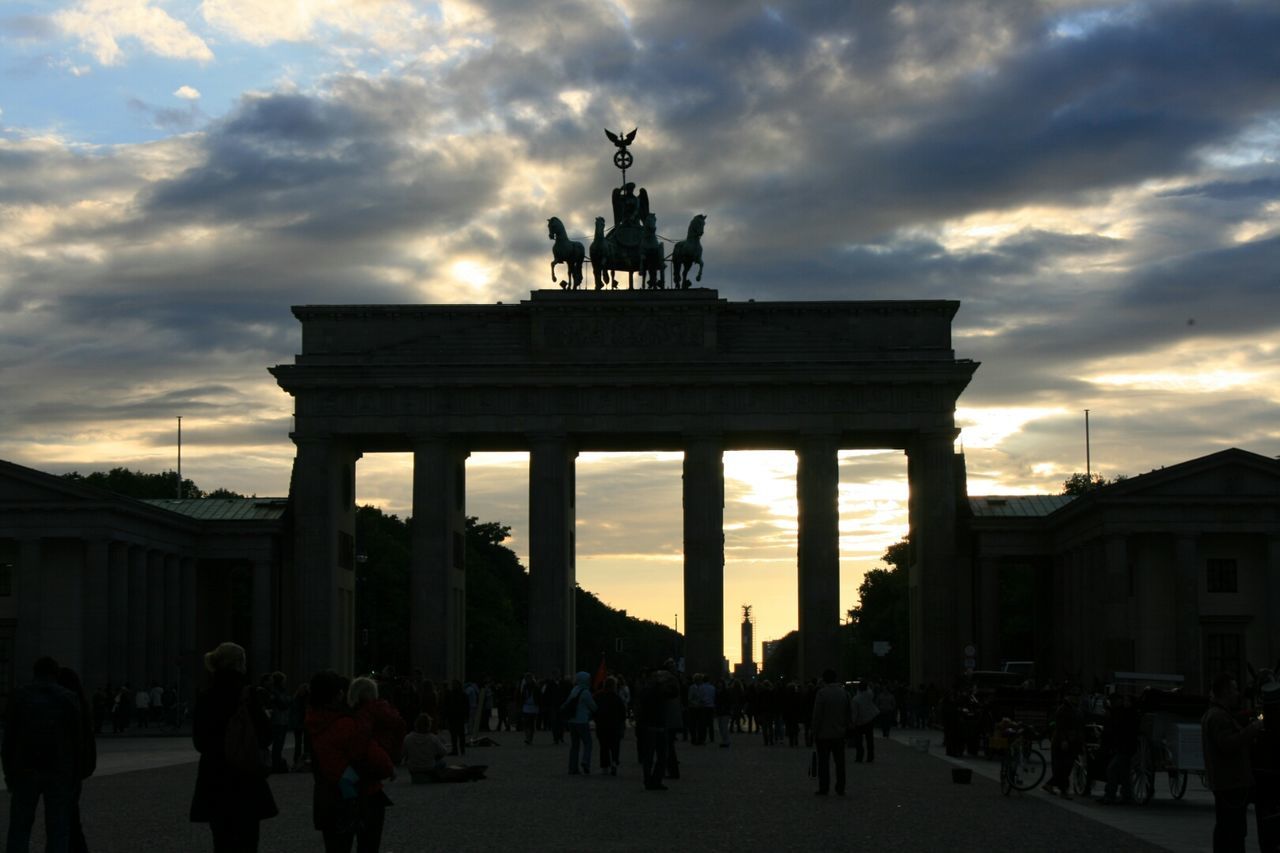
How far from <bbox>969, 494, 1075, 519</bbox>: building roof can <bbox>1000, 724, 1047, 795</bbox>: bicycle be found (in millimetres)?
49681

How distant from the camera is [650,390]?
82062 mm

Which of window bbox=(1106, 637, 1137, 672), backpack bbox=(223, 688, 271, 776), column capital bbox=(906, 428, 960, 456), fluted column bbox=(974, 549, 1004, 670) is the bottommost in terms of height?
backpack bbox=(223, 688, 271, 776)

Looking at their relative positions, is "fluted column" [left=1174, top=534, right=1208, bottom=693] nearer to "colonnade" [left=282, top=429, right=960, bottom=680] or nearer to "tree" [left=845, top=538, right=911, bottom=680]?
"colonnade" [left=282, top=429, right=960, bottom=680]

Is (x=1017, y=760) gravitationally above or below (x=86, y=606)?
below

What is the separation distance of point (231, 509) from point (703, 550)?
2107 cm

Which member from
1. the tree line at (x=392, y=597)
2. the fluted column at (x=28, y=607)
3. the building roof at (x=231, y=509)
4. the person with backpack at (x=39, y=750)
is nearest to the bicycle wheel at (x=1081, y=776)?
the person with backpack at (x=39, y=750)

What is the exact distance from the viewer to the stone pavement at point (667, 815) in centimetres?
2453

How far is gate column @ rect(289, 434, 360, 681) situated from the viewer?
3182 inches

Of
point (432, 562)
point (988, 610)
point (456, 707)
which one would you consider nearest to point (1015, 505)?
point (988, 610)

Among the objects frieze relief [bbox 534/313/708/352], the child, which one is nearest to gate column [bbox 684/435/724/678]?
frieze relief [bbox 534/313/708/352]

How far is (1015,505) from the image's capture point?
88.4m

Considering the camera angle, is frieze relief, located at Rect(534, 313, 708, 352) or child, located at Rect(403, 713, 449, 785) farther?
frieze relief, located at Rect(534, 313, 708, 352)

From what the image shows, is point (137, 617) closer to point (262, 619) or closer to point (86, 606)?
point (86, 606)

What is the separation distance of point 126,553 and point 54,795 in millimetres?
58137
